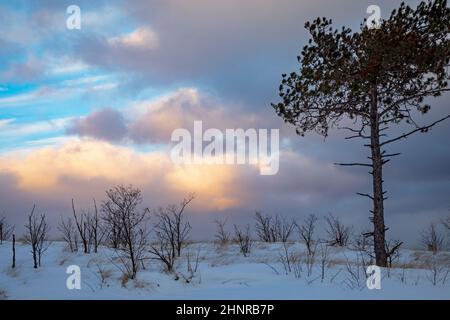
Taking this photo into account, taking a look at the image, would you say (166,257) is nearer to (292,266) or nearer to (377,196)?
(292,266)

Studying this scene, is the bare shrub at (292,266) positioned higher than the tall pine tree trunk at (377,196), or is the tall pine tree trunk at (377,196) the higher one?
the tall pine tree trunk at (377,196)

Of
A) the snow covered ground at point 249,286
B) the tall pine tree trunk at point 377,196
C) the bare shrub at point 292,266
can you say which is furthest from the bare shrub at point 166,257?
the tall pine tree trunk at point 377,196

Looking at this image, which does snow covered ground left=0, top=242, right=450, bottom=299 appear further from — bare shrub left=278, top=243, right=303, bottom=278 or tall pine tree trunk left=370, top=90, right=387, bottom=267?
tall pine tree trunk left=370, top=90, right=387, bottom=267

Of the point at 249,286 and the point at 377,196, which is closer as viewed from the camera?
the point at 249,286

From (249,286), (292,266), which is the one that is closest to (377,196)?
(292,266)

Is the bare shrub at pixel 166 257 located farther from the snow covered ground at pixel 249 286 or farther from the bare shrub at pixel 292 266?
the bare shrub at pixel 292 266

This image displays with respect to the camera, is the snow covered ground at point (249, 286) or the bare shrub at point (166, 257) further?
the bare shrub at point (166, 257)

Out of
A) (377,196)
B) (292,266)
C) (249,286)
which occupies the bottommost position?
(292,266)

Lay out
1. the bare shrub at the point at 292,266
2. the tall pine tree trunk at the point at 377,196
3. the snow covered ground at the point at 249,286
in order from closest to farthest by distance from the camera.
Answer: the snow covered ground at the point at 249,286, the bare shrub at the point at 292,266, the tall pine tree trunk at the point at 377,196

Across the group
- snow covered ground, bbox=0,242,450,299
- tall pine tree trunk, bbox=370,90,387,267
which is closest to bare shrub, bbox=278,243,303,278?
snow covered ground, bbox=0,242,450,299

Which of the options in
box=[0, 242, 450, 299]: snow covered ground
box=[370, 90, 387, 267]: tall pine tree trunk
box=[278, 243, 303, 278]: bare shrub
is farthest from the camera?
box=[370, 90, 387, 267]: tall pine tree trunk
